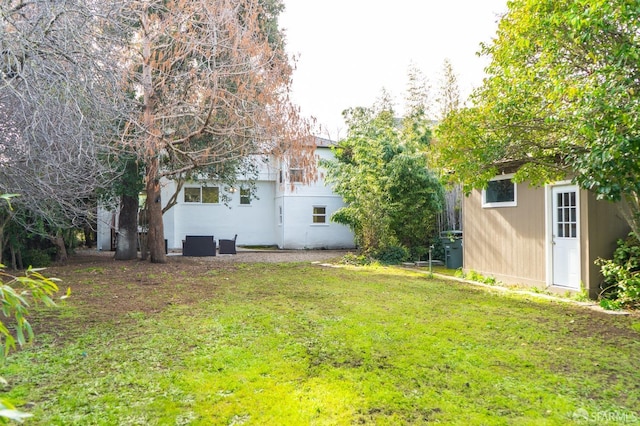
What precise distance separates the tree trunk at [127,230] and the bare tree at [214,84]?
4.00 m

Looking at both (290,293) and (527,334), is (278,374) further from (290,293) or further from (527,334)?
(290,293)

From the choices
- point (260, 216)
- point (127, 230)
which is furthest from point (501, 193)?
point (260, 216)

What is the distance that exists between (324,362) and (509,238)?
24.4ft

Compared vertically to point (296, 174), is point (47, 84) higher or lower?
higher

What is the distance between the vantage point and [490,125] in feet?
25.8

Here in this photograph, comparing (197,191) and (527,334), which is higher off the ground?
(197,191)

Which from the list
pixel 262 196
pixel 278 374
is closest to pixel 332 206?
pixel 262 196

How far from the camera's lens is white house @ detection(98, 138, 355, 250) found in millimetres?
23266

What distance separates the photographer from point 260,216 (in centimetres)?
2483

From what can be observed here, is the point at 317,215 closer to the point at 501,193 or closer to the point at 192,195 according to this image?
the point at 192,195

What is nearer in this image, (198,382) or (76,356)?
(198,382)

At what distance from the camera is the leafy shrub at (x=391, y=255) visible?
15.8 metres

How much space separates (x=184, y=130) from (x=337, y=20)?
16.7 feet

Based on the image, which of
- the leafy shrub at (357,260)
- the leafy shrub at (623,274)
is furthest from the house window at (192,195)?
the leafy shrub at (623,274)
